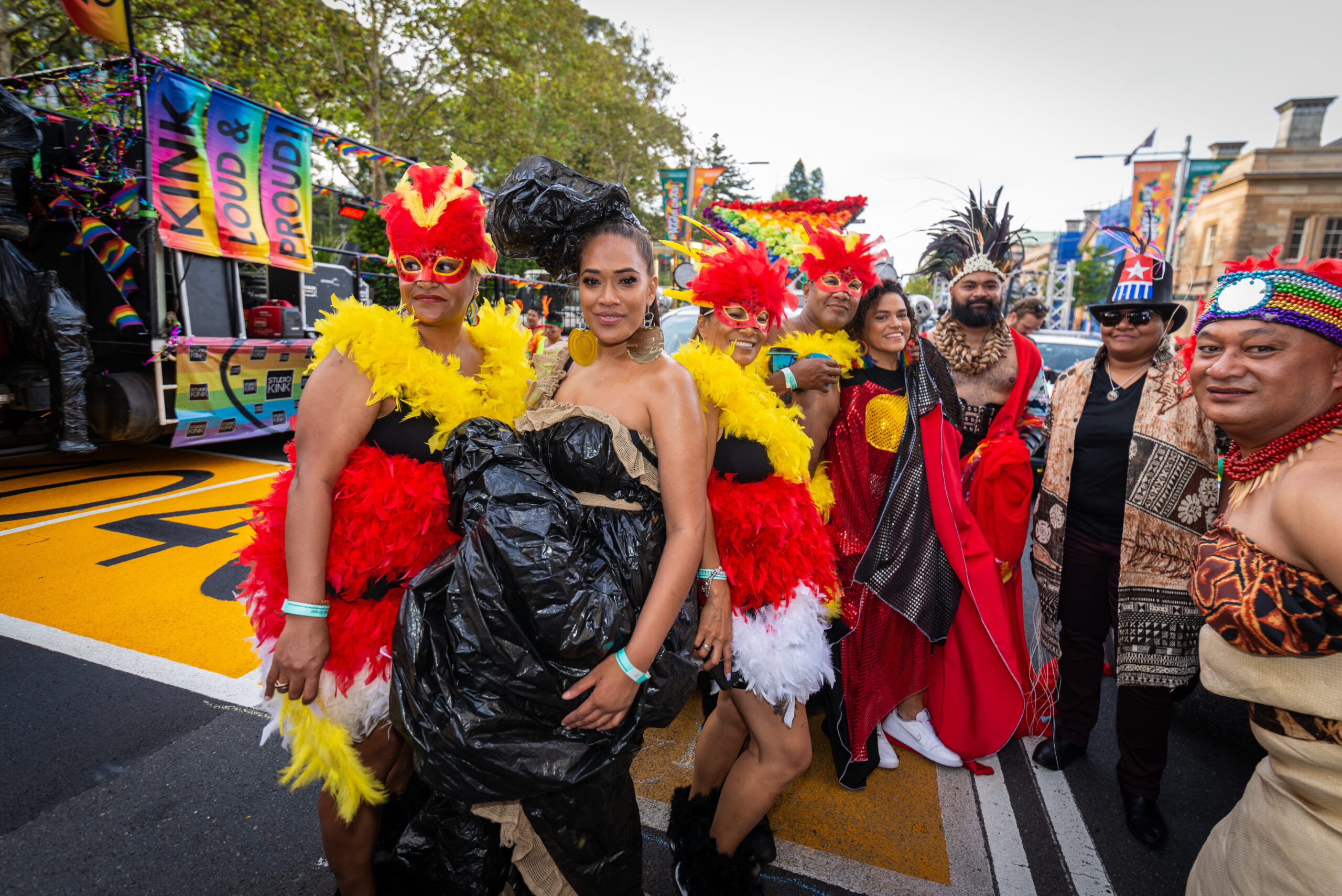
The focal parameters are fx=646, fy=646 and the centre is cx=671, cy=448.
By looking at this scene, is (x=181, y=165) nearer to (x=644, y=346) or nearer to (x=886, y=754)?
(x=644, y=346)

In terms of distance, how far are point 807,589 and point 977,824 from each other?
1.26 metres

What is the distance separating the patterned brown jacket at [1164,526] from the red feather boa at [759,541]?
139cm

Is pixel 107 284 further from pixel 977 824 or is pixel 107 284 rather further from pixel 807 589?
pixel 977 824

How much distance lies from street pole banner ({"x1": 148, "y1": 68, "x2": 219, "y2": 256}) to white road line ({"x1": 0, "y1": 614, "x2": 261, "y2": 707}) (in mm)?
3982

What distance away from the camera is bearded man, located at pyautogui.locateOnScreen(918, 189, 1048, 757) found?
2754 millimetres

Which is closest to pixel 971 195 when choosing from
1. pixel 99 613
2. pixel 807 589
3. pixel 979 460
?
pixel 979 460

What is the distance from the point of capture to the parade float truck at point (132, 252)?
5.21 m

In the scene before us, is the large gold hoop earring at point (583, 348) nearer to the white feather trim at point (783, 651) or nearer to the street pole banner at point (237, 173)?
the white feather trim at point (783, 651)

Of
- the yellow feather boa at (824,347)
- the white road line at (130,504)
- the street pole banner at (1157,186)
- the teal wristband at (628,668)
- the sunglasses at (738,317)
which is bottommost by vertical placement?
the white road line at (130,504)

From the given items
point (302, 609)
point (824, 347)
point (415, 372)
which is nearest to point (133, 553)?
point (302, 609)

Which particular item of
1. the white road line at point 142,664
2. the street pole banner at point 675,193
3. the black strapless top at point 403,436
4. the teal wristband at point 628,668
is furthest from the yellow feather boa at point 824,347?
the street pole banner at point 675,193

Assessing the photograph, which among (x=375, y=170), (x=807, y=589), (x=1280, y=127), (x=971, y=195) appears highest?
(x=1280, y=127)

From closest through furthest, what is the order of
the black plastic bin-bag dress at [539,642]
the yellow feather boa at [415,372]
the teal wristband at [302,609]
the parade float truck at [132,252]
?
the black plastic bin-bag dress at [539,642], the teal wristband at [302,609], the yellow feather boa at [415,372], the parade float truck at [132,252]

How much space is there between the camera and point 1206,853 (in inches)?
59.4
